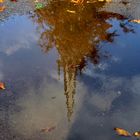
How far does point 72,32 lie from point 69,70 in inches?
74.4

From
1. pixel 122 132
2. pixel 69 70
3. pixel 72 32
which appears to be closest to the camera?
pixel 122 132

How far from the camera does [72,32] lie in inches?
400

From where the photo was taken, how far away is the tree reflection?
29.0 ft

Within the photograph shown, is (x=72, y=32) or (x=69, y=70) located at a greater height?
(x=72, y=32)

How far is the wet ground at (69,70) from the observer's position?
681cm

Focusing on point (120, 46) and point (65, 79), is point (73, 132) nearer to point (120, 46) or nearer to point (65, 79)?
Result: point (65, 79)

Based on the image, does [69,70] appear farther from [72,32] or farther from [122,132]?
[122,132]

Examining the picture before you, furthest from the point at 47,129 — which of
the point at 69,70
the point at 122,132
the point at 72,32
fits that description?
the point at 72,32

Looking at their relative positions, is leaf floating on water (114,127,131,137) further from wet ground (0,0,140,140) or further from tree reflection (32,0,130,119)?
tree reflection (32,0,130,119)

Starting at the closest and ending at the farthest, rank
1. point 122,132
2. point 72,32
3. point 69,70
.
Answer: point 122,132 → point 69,70 → point 72,32

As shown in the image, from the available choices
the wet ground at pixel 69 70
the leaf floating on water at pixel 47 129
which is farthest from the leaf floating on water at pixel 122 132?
the leaf floating on water at pixel 47 129

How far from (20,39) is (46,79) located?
2.29 meters

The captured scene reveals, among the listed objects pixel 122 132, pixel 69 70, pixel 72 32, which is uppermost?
pixel 72 32

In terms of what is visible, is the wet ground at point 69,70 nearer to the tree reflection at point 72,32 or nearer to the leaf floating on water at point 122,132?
the tree reflection at point 72,32
